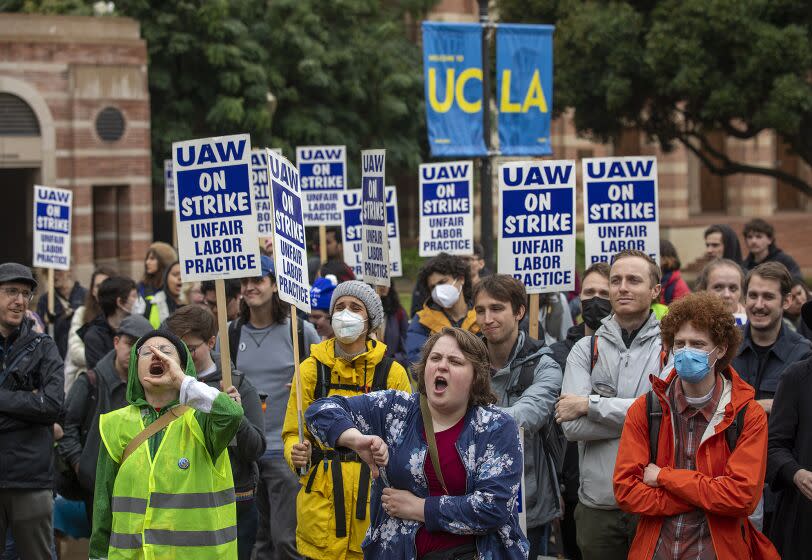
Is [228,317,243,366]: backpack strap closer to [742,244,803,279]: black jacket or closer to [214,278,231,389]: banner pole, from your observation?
[214,278,231,389]: banner pole

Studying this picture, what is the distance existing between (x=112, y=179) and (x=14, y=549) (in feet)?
62.4

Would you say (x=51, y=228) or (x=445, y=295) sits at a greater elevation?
(x=51, y=228)

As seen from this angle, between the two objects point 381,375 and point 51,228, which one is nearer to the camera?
point 381,375

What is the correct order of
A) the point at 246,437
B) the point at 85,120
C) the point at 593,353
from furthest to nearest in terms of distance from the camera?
the point at 85,120
the point at 593,353
the point at 246,437

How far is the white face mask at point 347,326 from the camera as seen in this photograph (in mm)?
7008

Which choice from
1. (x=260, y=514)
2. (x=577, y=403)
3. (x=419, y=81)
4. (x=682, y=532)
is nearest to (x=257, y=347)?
(x=260, y=514)

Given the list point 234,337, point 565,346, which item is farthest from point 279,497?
point 565,346

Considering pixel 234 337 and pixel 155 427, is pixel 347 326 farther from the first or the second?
pixel 234 337

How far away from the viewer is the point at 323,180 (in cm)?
1481

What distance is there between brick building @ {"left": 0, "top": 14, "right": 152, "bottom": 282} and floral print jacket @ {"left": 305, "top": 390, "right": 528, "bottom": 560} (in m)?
21.5

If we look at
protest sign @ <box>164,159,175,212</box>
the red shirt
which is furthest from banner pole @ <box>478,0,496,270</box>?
the red shirt

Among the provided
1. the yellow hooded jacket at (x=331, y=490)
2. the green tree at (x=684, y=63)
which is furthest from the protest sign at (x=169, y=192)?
the yellow hooded jacket at (x=331, y=490)

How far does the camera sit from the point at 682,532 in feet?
18.6

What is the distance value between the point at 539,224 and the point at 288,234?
2248mm
